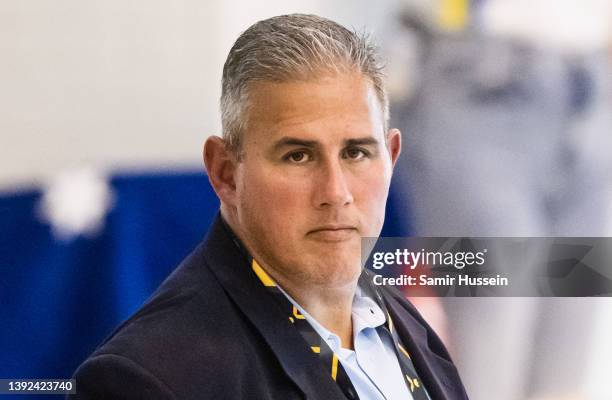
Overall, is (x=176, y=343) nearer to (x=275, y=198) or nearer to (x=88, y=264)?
(x=275, y=198)

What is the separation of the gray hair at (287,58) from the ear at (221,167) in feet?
0.10

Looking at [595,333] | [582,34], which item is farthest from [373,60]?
[595,333]

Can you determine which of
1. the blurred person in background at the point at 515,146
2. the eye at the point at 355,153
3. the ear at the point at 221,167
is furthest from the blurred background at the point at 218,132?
the eye at the point at 355,153

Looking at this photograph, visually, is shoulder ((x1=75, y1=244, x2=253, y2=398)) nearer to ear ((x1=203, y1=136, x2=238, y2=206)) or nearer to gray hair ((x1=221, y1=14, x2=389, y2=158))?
ear ((x1=203, y1=136, x2=238, y2=206))

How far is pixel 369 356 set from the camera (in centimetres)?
172

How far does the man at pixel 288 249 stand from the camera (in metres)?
1.51

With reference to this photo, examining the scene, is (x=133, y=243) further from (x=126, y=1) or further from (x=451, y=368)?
(x=451, y=368)

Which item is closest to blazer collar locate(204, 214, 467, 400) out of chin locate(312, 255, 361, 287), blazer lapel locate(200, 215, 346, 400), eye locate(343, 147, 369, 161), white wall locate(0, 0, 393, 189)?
blazer lapel locate(200, 215, 346, 400)

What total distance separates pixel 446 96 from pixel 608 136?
0.35m

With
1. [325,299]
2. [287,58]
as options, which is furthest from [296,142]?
[325,299]

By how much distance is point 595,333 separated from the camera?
1.92 meters

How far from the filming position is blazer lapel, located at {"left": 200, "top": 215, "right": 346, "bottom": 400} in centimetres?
153

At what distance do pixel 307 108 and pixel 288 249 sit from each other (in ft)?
0.84

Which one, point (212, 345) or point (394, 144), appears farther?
point (394, 144)
